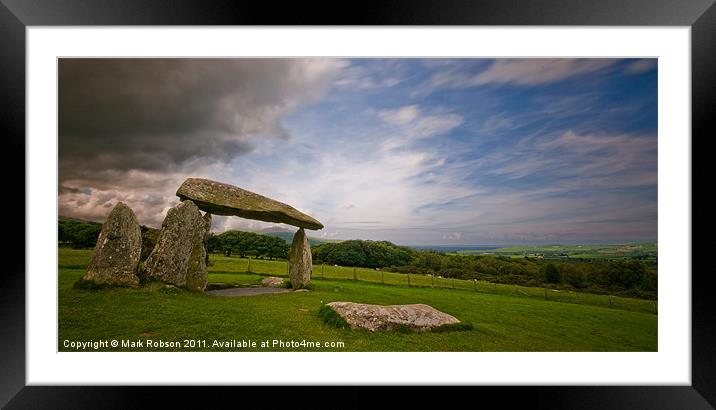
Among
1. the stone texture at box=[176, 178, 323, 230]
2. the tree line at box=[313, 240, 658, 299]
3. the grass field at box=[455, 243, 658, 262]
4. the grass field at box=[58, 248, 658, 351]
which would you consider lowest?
the grass field at box=[58, 248, 658, 351]

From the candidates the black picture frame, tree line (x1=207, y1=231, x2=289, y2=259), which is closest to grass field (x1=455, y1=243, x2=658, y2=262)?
the black picture frame

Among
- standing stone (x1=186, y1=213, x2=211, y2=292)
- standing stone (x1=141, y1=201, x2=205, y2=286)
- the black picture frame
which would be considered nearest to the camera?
the black picture frame

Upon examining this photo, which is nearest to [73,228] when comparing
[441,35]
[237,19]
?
[237,19]

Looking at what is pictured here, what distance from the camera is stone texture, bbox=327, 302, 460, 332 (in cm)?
490

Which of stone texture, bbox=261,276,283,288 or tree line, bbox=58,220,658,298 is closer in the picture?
tree line, bbox=58,220,658,298

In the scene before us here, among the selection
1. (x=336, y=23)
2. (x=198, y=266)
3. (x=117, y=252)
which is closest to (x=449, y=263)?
(x=198, y=266)

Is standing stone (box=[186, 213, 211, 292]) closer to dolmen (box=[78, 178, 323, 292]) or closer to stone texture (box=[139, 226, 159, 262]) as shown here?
dolmen (box=[78, 178, 323, 292])

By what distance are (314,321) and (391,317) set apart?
1.44m

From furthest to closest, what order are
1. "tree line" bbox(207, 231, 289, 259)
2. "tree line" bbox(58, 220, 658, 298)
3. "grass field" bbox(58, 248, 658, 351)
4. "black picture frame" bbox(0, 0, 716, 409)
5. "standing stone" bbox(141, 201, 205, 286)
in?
1. "tree line" bbox(207, 231, 289, 259)
2. "standing stone" bbox(141, 201, 205, 286)
3. "tree line" bbox(58, 220, 658, 298)
4. "grass field" bbox(58, 248, 658, 351)
5. "black picture frame" bbox(0, 0, 716, 409)

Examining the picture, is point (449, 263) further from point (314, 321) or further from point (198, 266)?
point (198, 266)

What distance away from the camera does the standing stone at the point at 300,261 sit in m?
7.78

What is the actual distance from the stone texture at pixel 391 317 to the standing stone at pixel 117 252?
15.0 feet

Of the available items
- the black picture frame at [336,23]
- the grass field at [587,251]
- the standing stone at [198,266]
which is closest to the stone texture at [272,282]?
the standing stone at [198,266]

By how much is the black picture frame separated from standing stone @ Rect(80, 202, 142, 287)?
160 centimetres
